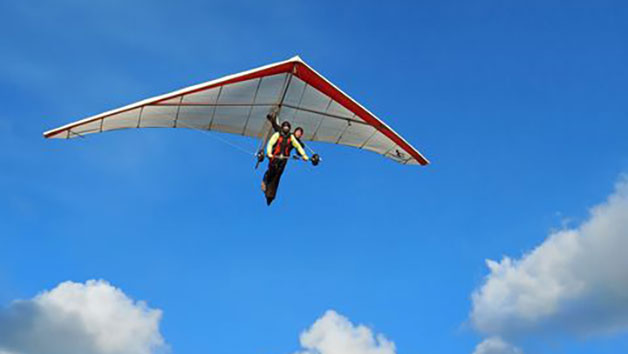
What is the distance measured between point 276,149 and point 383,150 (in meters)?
6.50

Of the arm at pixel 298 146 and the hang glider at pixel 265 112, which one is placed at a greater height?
the hang glider at pixel 265 112

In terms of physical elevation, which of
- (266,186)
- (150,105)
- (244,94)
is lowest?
(266,186)

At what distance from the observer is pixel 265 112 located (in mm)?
22438

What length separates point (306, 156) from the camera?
19344mm

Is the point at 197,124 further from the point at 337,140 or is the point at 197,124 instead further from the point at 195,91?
the point at 337,140

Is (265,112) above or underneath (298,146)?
above

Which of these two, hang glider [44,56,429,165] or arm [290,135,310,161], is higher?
hang glider [44,56,429,165]

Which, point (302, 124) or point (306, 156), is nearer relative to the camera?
point (306, 156)

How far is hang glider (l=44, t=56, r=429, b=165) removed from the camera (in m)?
19.5

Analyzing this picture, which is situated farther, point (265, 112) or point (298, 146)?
point (265, 112)

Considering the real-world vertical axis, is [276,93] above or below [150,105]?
above

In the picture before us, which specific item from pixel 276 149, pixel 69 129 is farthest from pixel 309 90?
pixel 69 129

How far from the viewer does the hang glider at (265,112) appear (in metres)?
19.5

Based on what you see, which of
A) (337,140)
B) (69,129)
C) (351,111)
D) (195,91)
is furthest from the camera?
(337,140)
